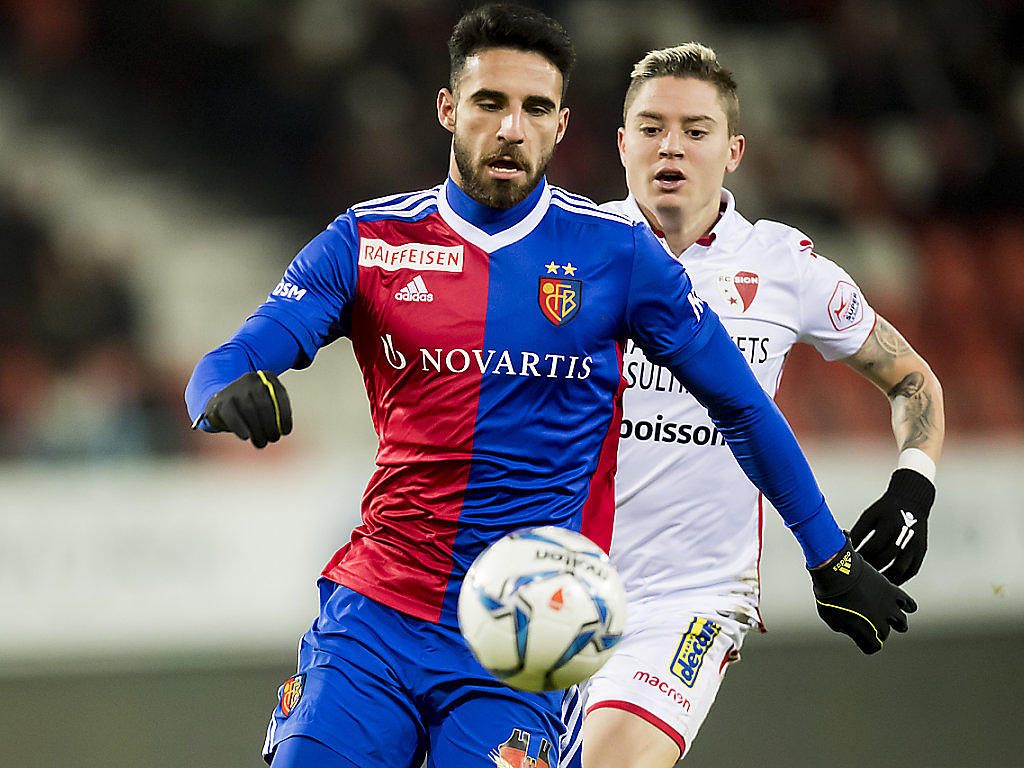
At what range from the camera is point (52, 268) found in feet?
28.8

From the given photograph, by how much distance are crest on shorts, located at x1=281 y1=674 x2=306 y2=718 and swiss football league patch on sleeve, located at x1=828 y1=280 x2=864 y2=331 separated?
2061 millimetres

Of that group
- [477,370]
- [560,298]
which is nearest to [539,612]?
[477,370]

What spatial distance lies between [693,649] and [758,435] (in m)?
0.91

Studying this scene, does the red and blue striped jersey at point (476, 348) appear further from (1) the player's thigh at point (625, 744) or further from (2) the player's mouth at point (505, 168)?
(1) the player's thigh at point (625, 744)

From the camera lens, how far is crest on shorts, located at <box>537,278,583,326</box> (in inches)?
128

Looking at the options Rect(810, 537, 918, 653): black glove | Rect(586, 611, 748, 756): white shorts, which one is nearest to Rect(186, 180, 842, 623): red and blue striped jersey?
Rect(810, 537, 918, 653): black glove

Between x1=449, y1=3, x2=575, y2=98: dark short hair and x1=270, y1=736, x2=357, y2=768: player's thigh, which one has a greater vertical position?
x1=449, y1=3, x2=575, y2=98: dark short hair

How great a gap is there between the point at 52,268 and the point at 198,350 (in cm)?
108

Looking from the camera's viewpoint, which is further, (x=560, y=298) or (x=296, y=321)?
(x=560, y=298)

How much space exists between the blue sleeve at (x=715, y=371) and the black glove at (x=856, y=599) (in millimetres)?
162

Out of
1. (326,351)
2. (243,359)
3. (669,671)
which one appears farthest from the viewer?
(326,351)

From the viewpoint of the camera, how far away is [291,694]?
3.12 meters

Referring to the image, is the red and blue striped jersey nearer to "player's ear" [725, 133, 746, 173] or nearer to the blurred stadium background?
"player's ear" [725, 133, 746, 173]

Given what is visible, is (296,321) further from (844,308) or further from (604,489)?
(844,308)
